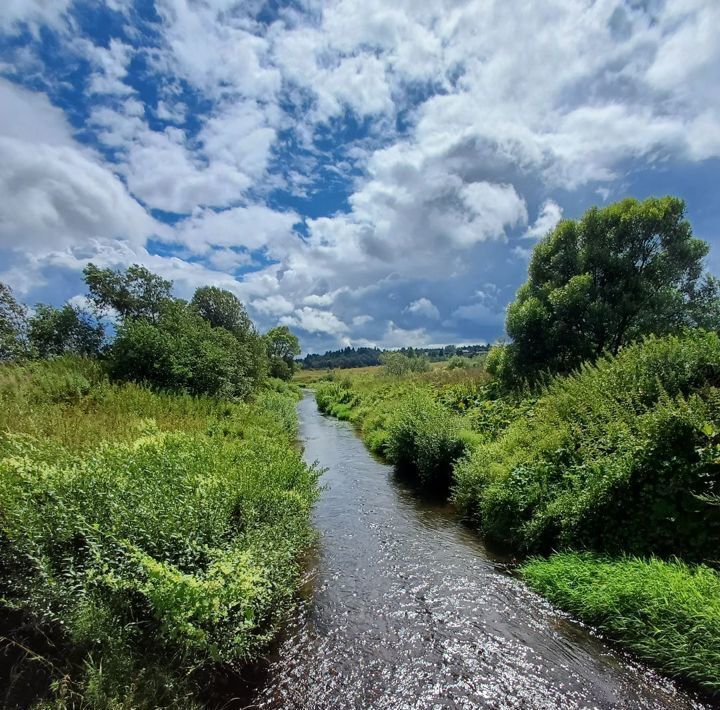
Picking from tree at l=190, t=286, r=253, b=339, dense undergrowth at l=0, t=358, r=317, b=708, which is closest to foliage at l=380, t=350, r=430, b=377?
tree at l=190, t=286, r=253, b=339

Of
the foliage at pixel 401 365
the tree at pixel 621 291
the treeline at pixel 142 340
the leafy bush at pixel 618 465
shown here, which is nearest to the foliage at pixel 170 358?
the treeline at pixel 142 340

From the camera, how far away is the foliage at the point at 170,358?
18.7 m

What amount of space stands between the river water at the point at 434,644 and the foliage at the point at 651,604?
0.29 metres

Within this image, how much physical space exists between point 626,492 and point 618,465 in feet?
1.72

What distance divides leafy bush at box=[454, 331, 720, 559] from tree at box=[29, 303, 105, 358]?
24.5 m

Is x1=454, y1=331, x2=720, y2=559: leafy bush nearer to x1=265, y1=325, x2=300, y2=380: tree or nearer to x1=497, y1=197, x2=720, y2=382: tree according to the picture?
x1=497, y1=197, x2=720, y2=382: tree

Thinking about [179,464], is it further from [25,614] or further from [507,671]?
[507,671]

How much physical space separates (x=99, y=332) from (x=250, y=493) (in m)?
23.6

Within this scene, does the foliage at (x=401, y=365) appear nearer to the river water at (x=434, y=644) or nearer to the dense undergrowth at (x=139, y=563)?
the river water at (x=434, y=644)

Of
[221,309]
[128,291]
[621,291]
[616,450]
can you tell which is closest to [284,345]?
[221,309]

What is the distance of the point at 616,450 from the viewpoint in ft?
28.9

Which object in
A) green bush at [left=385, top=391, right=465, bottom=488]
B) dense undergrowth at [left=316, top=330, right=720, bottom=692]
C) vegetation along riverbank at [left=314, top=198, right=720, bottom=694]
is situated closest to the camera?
dense undergrowth at [left=316, top=330, right=720, bottom=692]

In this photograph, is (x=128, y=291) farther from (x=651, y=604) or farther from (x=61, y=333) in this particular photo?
(x=651, y=604)

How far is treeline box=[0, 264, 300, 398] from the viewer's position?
18.9 metres
